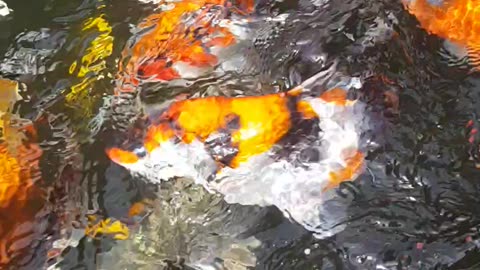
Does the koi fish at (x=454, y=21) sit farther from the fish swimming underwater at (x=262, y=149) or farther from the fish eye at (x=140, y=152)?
the fish eye at (x=140, y=152)

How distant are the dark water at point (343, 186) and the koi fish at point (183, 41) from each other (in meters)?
0.04

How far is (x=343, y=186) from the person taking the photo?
1191mm

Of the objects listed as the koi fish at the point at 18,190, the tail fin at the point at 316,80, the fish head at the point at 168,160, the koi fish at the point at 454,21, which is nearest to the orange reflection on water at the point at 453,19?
the koi fish at the point at 454,21

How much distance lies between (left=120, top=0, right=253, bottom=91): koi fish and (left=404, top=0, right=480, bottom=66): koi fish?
32cm

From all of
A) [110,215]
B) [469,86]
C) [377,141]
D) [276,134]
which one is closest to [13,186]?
[110,215]

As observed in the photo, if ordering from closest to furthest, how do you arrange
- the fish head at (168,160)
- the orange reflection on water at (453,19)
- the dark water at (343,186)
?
the dark water at (343,186) < the fish head at (168,160) < the orange reflection on water at (453,19)

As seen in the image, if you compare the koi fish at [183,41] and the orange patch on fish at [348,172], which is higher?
the koi fish at [183,41]

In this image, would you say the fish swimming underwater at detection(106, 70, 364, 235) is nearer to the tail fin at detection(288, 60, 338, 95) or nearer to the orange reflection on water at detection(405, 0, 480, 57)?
the tail fin at detection(288, 60, 338, 95)

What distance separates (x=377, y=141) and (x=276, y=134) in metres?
0.16

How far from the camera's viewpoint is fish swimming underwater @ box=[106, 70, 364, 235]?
121cm

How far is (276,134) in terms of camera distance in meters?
1.23

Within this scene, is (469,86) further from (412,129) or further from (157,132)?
(157,132)

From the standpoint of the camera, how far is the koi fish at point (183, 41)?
1.36 m

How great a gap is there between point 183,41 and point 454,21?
486mm
